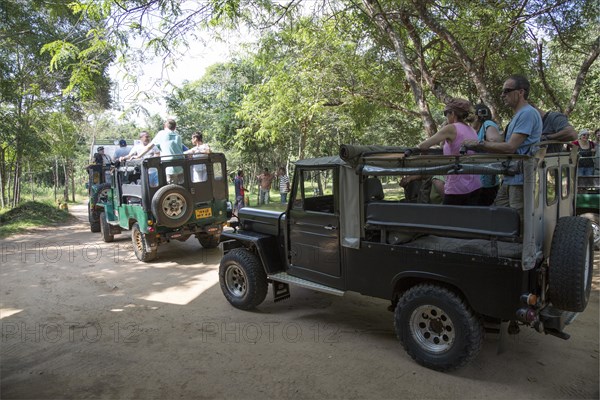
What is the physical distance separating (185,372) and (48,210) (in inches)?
566

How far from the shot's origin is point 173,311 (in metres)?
5.45

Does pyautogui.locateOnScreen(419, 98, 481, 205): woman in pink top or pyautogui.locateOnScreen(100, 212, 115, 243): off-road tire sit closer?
pyautogui.locateOnScreen(419, 98, 481, 205): woman in pink top

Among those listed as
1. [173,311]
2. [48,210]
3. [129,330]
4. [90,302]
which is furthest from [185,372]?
[48,210]

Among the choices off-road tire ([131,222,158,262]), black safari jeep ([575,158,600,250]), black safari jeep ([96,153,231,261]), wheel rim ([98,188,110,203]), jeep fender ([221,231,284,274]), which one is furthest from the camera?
wheel rim ([98,188,110,203])

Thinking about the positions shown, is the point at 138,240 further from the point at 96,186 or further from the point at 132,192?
the point at 96,186

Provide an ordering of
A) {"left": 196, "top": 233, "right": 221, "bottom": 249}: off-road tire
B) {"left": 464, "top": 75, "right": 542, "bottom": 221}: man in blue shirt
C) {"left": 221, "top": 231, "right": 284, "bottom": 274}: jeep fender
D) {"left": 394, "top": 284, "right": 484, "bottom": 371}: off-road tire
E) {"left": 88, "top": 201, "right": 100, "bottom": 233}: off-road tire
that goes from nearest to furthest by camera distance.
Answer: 1. {"left": 464, "top": 75, "right": 542, "bottom": 221}: man in blue shirt
2. {"left": 394, "top": 284, "right": 484, "bottom": 371}: off-road tire
3. {"left": 221, "top": 231, "right": 284, "bottom": 274}: jeep fender
4. {"left": 196, "top": 233, "right": 221, "bottom": 249}: off-road tire
5. {"left": 88, "top": 201, "right": 100, "bottom": 233}: off-road tire

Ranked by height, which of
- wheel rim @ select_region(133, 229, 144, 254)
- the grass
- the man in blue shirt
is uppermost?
the man in blue shirt

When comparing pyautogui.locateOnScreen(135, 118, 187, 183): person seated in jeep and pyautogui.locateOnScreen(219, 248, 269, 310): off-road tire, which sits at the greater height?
pyautogui.locateOnScreen(135, 118, 187, 183): person seated in jeep

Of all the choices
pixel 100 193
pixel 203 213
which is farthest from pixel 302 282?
pixel 100 193

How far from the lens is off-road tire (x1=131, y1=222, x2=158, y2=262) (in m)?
7.95

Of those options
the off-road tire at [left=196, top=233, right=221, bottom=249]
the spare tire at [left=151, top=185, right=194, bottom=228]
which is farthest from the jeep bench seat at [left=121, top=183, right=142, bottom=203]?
the off-road tire at [left=196, top=233, right=221, bottom=249]

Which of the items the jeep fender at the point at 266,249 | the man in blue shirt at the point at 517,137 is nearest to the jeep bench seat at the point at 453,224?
the man in blue shirt at the point at 517,137

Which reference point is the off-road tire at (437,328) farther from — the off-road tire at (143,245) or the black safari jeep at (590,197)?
the black safari jeep at (590,197)

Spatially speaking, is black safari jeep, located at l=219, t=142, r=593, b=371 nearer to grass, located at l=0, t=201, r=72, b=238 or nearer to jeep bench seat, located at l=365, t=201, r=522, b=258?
jeep bench seat, located at l=365, t=201, r=522, b=258
